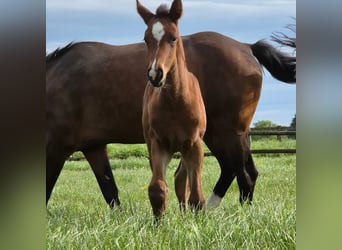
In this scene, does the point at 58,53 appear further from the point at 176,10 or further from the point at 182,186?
the point at 182,186

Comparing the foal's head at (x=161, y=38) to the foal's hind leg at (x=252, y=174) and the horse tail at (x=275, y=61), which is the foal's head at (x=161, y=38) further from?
the foal's hind leg at (x=252, y=174)

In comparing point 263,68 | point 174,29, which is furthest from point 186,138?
A: point 263,68

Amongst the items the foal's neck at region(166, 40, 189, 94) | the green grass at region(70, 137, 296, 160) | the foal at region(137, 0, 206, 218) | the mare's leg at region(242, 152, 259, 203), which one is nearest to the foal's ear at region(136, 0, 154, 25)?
the foal at region(137, 0, 206, 218)

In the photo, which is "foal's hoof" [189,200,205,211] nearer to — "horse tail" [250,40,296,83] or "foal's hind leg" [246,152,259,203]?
"foal's hind leg" [246,152,259,203]

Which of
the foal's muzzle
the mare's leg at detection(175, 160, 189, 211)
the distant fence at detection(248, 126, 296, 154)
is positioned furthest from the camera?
the mare's leg at detection(175, 160, 189, 211)

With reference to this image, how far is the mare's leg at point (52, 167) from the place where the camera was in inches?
64.7

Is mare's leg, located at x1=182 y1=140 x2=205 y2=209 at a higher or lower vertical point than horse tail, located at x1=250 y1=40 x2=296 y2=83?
lower

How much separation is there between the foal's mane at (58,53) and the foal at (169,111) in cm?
30

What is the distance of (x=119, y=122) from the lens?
1.73 m

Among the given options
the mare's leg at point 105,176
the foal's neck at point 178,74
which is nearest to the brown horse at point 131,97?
the mare's leg at point 105,176

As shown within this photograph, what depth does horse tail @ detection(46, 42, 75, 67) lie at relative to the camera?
165 cm

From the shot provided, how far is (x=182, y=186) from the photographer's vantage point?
1.61 metres

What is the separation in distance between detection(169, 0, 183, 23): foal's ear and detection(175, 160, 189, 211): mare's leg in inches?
17.2

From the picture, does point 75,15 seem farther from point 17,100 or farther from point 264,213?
point 264,213
